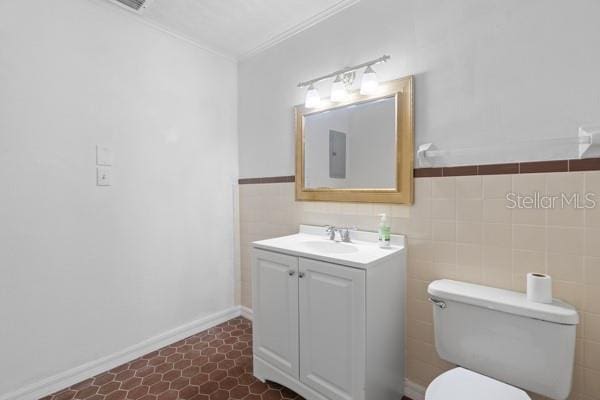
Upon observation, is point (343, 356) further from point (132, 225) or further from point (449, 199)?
point (132, 225)

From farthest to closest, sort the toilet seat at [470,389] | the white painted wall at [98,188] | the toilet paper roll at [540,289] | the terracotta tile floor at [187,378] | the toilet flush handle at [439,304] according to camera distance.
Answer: the terracotta tile floor at [187,378], the white painted wall at [98,188], the toilet flush handle at [439,304], the toilet paper roll at [540,289], the toilet seat at [470,389]

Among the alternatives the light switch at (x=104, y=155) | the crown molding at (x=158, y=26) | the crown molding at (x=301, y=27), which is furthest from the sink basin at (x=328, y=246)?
the crown molding at (x=158, y=26)

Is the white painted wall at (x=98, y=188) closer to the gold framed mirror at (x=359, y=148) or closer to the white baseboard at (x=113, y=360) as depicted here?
the white baseboard at (x=113, y=360)

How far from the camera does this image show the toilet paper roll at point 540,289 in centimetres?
117

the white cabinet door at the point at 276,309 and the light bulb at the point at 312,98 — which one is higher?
the light bulb at the point at 312,98

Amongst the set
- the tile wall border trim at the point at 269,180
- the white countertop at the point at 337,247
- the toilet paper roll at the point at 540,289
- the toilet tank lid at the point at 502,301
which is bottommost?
the toilet tank lid at the point at 502,301

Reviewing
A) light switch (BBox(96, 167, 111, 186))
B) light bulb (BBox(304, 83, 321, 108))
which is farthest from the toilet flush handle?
light switch (BBox(96, 167, 111, 186))

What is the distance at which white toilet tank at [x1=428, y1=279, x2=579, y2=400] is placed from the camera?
1.09 m

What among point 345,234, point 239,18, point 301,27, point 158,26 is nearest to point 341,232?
point 345,234

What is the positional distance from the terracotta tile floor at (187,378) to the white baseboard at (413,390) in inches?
24.0

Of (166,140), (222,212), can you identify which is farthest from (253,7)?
(222,212)

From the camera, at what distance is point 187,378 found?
1.81 m

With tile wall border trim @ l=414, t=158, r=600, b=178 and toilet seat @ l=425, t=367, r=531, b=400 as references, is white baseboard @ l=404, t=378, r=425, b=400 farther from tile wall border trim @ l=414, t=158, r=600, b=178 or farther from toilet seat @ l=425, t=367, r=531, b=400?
tile wall border trim @ l=414, t=158, r=600, b=178

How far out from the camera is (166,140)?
218cm
